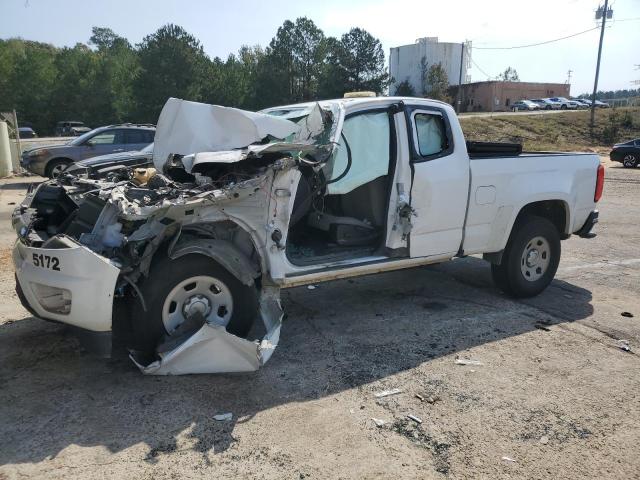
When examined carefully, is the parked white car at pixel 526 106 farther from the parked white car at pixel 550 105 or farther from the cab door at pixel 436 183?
the cab door at pixel 436 183

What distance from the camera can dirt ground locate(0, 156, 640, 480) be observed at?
2949 millimetres

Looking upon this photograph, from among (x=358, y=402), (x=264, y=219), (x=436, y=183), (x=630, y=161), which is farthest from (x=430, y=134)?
(x=630, y=161)

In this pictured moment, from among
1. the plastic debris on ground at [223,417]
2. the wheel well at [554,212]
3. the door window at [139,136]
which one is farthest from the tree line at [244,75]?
the plastic debris on ground at [223,417]

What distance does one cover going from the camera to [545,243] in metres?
5.82

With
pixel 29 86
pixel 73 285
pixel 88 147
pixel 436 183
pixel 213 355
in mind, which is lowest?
pixel 213 355

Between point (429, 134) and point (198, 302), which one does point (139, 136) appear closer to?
point (429, 134)

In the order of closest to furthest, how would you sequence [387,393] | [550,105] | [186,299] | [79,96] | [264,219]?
[387,393] → [186,299] → [264,219] → [79,96] → [550,105]

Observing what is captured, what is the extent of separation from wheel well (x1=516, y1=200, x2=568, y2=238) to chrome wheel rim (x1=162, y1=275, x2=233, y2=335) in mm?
3651

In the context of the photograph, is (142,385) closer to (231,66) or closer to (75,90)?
(231,66)

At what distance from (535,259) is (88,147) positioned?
13.1m

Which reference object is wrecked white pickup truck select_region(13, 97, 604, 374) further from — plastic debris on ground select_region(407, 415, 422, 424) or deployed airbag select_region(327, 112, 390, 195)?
plastic debris on ground select_region(407, 415, 422, 424)

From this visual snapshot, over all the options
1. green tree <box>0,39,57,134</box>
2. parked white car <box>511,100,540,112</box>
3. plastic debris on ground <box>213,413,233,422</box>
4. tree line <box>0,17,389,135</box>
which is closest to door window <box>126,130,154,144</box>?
plastic debris on ground <box>213,413,233,422</box>

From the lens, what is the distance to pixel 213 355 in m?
3.80

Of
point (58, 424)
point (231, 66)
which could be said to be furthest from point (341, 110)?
point (231, 66)
